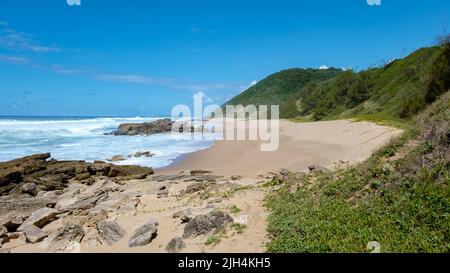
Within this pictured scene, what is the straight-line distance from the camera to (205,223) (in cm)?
929

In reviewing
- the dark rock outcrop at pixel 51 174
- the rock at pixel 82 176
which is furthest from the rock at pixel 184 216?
the rock at pixel 82 176

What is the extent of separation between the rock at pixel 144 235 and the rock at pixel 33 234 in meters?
3.10

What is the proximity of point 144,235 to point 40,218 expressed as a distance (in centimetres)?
473

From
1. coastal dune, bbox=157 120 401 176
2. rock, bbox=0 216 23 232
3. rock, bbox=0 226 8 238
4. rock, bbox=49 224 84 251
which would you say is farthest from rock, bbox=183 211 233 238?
coastal dune, bbox=157 120 401 176

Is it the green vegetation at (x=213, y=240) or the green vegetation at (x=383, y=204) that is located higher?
the green vegetation at (x=383, y=204)

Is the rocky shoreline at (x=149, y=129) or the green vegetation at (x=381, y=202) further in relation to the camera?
the rocky shoreline at (x=149, y=129)

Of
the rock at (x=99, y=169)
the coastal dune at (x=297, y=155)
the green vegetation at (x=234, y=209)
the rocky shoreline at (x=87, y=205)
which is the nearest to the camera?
the rocky shoreline at (x=87, y=205)

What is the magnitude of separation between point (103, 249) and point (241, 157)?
16460 mm

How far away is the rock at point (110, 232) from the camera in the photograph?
9.78 meters

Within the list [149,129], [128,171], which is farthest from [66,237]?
[149,129]

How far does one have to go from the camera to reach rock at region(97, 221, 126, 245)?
9781 mm

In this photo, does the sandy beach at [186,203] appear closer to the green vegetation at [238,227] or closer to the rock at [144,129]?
the green vegetation at [238,227]

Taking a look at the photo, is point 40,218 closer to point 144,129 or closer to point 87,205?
point 87,205

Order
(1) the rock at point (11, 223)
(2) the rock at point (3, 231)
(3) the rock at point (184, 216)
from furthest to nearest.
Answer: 1. (1) the rock at point (11, 223)
2. (2) the rock at point (3, 231)
3. (3) the rock at point (184, 216)
